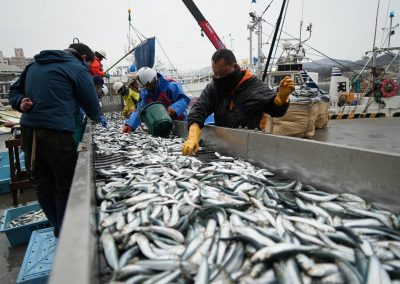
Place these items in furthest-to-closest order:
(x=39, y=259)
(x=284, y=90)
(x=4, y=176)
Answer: (x=4, y=176)
(x=284, y=90)
(x=39, y=259)

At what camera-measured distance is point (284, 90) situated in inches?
154

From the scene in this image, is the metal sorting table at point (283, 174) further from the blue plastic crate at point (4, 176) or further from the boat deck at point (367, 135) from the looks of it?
the boat deck at point (367, 135)

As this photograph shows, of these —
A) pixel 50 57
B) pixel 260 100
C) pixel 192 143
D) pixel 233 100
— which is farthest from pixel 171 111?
pixel 50 57

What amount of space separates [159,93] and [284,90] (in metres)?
3.43

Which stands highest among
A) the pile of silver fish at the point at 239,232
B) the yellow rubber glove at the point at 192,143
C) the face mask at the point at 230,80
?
the face mask at the point at 230,80

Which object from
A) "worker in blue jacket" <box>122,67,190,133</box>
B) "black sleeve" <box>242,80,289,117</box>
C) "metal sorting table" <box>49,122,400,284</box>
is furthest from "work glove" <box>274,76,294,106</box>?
"worker in blue jacket" <box>122,67,190,133</box>

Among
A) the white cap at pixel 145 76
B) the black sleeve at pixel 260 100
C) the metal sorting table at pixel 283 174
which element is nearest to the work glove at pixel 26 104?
the metal sorting table at pixel 283 174

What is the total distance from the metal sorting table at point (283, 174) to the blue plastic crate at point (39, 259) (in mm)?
1089

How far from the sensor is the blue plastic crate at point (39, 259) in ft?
8.70

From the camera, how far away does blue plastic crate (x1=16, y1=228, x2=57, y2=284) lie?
265cm

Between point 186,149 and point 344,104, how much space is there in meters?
12.3

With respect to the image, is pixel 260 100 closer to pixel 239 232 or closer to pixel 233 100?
pixel 233 100

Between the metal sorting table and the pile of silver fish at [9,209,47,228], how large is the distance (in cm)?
145

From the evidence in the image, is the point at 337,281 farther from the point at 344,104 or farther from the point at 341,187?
the point at 344,104
